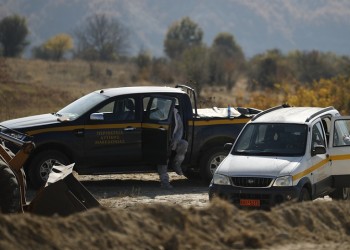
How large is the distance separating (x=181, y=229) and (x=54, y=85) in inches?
1612

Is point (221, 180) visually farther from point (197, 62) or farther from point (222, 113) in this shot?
point (197, 62)

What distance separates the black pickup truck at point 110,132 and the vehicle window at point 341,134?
320cm

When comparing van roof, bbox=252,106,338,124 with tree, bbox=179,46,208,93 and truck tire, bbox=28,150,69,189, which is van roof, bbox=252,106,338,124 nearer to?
truck tire, bbox=28,150,69,189

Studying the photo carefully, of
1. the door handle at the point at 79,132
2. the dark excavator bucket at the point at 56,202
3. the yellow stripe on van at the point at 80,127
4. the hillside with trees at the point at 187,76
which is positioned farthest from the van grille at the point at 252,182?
the hillside with trees at the point at 187,76

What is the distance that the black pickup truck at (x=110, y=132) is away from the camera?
16.4 metres

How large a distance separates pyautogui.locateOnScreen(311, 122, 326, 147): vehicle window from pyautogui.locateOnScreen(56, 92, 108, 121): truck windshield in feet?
14.6

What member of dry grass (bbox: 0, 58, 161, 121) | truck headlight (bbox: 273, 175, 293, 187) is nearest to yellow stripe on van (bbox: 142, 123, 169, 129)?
truck headlight (bbox: 273, 175, 293, 187)

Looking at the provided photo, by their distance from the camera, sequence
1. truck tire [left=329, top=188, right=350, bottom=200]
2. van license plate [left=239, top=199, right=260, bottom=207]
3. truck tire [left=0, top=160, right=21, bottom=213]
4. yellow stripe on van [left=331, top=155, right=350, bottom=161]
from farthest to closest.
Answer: truck tire [left=329, top=188, right=350, bottom=200] → yellow stripe on van [left=331, top=155, right=350, bottom=161] → van license plate [left=239, top=199, right=260, bottom=207] → truck tire [left=0, top=160, right=21, bottom=213]

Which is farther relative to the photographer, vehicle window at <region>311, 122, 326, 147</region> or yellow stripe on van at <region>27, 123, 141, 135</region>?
yellow stripe on van at <region>27, 123, 141, 135</region>

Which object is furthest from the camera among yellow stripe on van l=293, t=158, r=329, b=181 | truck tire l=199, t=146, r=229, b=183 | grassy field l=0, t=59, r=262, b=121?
grassy field l=0, t=59, r=262, b=121

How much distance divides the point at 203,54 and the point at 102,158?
165ft

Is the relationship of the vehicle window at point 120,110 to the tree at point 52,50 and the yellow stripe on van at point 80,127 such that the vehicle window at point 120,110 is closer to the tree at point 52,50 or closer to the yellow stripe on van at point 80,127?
the yellow stripe on van at point 80,127

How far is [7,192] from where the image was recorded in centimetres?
1135

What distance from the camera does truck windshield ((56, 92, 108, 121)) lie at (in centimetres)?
1681
